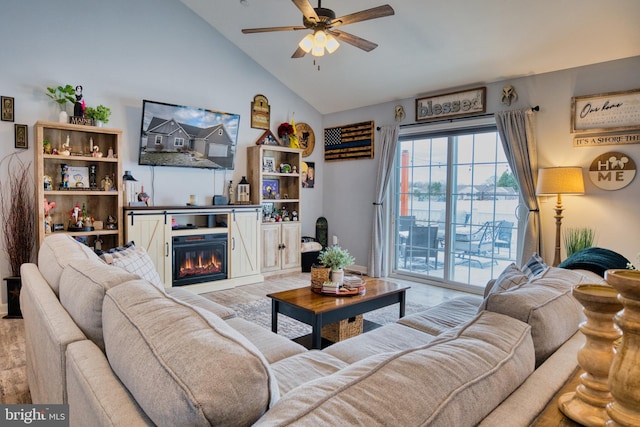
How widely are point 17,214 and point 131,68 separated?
6.98 ft

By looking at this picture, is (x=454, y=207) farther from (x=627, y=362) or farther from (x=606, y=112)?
(x=627, y=362)

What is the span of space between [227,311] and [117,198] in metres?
2.64

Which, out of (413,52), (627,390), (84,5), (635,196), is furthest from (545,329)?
(84,5)

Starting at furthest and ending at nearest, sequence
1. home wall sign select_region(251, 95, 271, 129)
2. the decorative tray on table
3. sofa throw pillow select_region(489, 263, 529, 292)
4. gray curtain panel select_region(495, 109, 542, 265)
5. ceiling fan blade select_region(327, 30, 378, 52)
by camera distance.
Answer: home wall sign select_region(251, 95, 271, 129), gray curtain panel select_region(495, 109, 542, 265), ceiling fan blade select_region(327, 30, 378, 52), the decorative tray on table, sofa throw pillow select_region(489, 263, 529, 292)

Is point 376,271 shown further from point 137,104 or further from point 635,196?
point 137,104

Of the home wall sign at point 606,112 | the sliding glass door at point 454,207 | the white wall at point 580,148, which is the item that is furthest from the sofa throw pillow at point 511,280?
the sliding glass door at point 454,207

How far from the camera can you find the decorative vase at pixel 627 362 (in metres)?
0.62

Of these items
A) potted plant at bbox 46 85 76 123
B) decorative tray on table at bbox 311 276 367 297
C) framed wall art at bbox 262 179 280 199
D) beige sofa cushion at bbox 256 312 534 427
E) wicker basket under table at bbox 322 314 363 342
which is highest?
potted plant at bbox 46 85 76 123

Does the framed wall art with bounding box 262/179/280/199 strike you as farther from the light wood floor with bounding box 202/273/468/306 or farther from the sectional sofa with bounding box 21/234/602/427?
the sectional sofa with bounding box 21/234/602/427

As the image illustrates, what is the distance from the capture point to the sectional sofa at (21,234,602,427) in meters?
0.78

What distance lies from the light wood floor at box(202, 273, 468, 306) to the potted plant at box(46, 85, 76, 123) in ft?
8.47

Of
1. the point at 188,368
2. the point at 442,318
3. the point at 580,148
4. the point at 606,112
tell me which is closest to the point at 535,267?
the point at 442,318

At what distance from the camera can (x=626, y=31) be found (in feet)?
11.9

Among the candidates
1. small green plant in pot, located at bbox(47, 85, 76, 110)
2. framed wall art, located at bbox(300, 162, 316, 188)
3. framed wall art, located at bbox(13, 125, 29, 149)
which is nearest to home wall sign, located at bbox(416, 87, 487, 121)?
framed wall art, located at bbox(300, 162, 316, 188)
